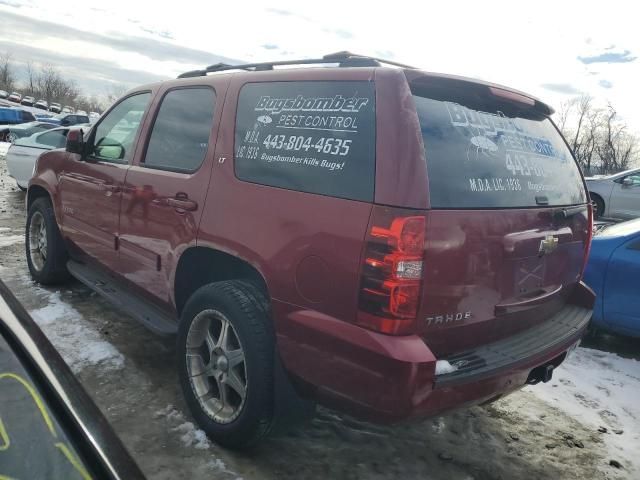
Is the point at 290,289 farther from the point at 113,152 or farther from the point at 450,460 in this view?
the point at 113,152

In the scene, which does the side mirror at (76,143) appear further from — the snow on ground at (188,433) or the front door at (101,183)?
the snow on ground at (188,433)

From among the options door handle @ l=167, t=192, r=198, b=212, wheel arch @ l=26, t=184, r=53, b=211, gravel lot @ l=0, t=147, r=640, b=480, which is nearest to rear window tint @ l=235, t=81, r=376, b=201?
door handle @ l=167, t=192, r=198, b=212

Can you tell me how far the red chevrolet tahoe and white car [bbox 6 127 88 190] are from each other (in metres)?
7.48

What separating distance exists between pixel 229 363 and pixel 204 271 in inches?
26.2

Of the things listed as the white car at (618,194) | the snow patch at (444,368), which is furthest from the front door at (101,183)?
the white car at (618,194)

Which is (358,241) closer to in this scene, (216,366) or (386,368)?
(386,368)

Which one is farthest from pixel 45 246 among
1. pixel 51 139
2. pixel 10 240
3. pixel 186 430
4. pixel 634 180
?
pixel 634 180

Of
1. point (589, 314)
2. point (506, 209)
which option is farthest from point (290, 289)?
point (589, 314)

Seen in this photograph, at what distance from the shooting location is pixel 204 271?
3143 mm

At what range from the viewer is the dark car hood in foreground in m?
1.13

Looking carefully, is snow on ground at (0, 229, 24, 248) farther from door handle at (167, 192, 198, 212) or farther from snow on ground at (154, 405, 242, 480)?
snow on ground at (154, 405, 242, 480)

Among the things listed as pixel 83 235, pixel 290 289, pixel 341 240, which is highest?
pixel 341 240

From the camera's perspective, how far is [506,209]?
95.8 inches

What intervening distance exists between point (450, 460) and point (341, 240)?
1533 mm
